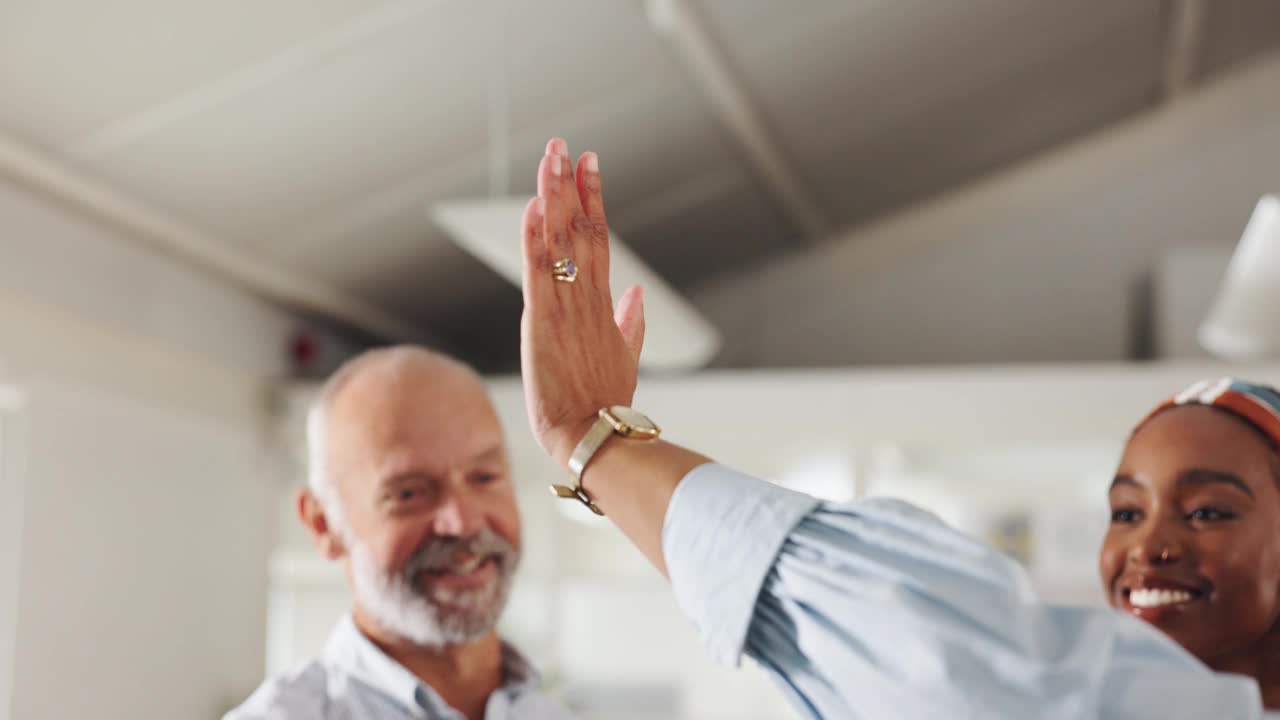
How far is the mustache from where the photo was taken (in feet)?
5.67

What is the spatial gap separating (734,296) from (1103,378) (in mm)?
2127

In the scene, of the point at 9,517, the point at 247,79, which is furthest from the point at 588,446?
the point at 9,517

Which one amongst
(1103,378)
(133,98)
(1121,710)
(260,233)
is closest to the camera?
(1121,710)

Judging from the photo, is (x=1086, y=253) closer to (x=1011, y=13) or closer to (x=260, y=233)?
(x=1011, y=13)

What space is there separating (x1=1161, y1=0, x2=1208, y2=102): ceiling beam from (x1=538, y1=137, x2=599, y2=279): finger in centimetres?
444

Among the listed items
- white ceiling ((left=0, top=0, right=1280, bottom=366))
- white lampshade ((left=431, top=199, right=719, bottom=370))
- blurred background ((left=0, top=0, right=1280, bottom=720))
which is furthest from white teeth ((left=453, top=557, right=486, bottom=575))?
white ceiling ((left=0, top=0, right=1280, bottom=366))

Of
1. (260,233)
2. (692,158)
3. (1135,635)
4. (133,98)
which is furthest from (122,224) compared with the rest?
(1135,635)

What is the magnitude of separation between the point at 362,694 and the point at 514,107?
2.58 meters

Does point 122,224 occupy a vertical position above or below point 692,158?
below

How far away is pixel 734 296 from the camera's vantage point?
20.9 feet

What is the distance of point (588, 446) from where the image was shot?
32.8 inches

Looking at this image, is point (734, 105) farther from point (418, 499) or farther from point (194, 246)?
point (418, 499)

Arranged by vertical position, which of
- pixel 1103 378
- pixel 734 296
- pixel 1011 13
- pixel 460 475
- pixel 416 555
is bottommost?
pixel 416 555

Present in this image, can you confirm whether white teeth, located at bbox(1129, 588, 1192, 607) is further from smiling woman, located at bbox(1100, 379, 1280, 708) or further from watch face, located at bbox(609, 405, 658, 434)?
watch face, located at bbox(609, 405, 658, 434)
